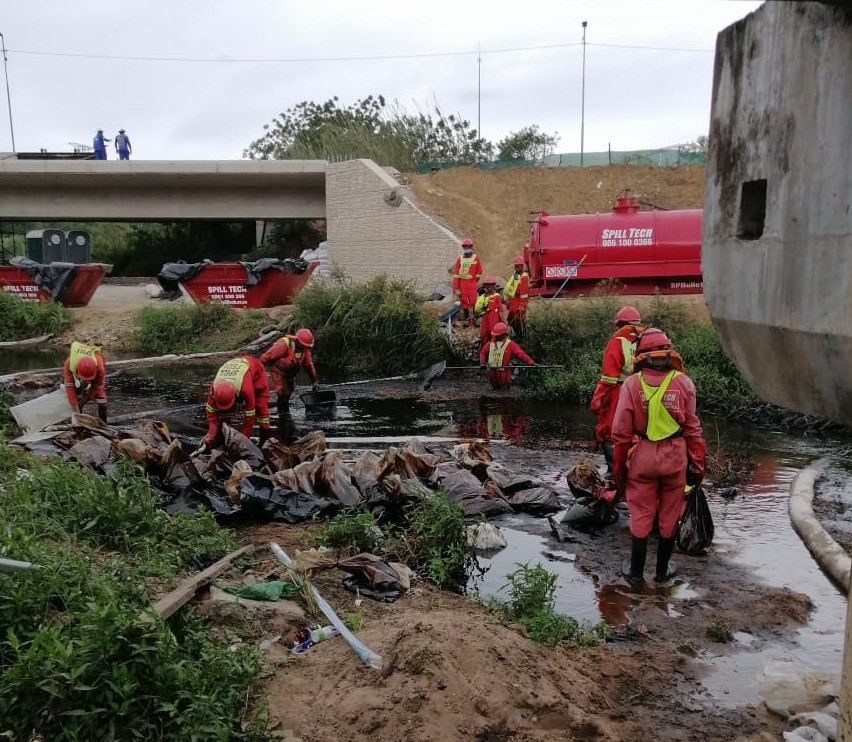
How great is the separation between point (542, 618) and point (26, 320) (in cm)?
2055

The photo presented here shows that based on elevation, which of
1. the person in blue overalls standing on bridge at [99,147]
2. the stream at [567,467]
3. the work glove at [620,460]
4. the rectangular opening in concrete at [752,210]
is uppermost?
the person in blue overalls standing on bridge at [99,147]

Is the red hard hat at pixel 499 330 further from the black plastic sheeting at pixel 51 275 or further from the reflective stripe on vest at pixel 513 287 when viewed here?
the black plastic sheeting at pixel 51 275

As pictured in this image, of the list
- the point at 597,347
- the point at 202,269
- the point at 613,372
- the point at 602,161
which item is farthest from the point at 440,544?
the point at 602,161

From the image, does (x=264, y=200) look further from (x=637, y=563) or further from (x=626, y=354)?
(x=637, y=563)

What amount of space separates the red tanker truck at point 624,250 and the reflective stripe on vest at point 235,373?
32.7ft

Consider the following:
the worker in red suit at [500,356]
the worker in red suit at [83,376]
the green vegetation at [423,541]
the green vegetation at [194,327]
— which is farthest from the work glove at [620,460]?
the green vegetation at [194,327]

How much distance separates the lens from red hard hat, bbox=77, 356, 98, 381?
955 centimetres

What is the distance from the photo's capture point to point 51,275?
75.8 ft

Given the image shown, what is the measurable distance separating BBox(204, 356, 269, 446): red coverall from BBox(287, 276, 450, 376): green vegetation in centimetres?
746

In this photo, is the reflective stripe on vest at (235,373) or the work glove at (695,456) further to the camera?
the reflective stripe on vest at (235,373)

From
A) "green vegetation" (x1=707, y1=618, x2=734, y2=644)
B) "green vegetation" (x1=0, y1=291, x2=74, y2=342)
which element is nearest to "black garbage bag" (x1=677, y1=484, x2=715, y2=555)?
"green vegetation" (x1=707, y1=618, x2=734, y2=644)

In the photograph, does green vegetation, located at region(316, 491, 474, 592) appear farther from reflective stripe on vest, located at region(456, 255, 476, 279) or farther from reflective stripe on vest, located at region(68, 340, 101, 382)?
reflective stripe on vest, located at region(456, 255, 476, 279)

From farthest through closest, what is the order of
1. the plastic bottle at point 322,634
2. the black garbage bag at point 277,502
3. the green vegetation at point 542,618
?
the black garbage bag at point 277,502, the green vegetation at point 542,618, the plastic bottle at point 322,634

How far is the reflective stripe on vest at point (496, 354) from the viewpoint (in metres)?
13.3
